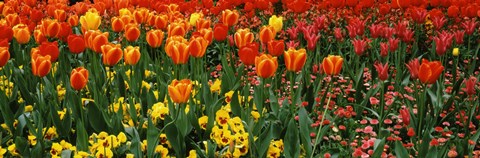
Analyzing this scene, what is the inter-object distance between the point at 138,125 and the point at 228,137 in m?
0.52

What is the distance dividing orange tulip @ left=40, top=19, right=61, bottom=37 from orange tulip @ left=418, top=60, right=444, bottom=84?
2.19 m

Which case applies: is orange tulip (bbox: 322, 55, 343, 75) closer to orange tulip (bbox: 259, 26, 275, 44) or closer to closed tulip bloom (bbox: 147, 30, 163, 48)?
orange tulip (bbox: 259, 26, 275, 44)

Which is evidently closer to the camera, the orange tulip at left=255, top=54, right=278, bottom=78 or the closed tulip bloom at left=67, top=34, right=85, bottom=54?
the orange tulip at left=255, top=54, right=278, bottom=78

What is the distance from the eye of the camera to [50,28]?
4.00m

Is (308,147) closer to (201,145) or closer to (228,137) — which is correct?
(228,137)

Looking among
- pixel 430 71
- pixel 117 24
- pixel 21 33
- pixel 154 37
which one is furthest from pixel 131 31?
pixel 430 71

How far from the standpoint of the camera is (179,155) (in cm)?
314

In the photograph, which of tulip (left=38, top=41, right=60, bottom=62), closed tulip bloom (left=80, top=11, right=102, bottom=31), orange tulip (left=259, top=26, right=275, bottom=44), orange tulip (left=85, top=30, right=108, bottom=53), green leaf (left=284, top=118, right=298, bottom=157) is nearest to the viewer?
green leaf (left=284, top=118, right=298, bottom=157)

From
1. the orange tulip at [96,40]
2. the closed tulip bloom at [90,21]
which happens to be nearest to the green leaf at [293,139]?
the orange tulip at [96,40]

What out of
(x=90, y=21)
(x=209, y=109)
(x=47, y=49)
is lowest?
(x=209, y=109)

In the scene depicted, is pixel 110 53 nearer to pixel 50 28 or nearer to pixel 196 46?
pixel 196 46

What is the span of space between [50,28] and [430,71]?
226 centimetres

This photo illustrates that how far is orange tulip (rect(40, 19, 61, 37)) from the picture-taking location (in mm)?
4000

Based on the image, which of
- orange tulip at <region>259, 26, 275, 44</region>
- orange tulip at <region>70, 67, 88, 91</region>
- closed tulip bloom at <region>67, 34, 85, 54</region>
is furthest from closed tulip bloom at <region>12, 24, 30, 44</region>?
orange tulip at <region>259, 26, 275, 44</region>
